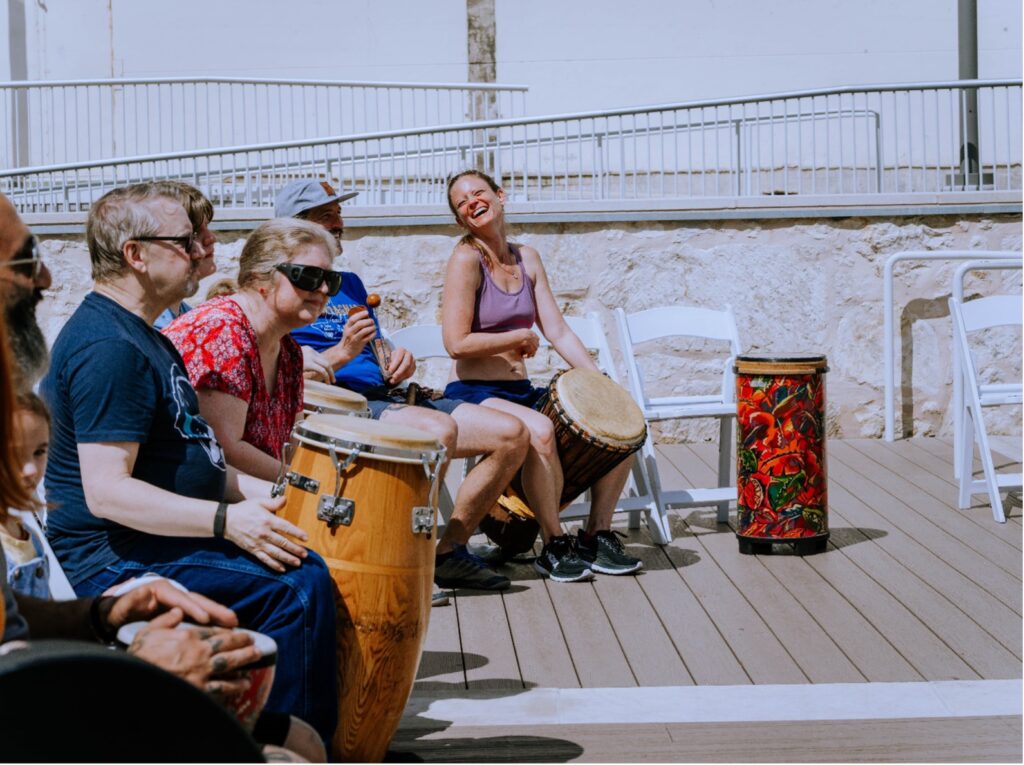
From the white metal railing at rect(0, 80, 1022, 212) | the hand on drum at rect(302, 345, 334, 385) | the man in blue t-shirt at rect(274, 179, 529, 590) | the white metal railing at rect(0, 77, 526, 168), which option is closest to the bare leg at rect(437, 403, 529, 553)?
the man in blue t-shirt at rect(274, 179, 529, 590)

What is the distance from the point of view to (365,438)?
2844 mm

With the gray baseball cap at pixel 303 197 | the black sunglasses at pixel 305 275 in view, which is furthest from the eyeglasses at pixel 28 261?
the gray baseball cap at pixel 303 197

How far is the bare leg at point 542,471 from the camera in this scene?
16.5ft

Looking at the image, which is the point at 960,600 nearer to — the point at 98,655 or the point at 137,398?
the point at 137,398

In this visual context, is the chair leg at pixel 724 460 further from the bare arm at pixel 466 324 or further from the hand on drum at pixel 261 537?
the hand on drum at pixel 261 537

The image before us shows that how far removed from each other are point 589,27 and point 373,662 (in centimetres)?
1447

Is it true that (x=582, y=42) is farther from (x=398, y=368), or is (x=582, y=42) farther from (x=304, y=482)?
(x=304, y=482)

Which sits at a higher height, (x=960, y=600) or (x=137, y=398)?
(x=137, y=398)

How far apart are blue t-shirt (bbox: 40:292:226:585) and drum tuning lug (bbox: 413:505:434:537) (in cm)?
42

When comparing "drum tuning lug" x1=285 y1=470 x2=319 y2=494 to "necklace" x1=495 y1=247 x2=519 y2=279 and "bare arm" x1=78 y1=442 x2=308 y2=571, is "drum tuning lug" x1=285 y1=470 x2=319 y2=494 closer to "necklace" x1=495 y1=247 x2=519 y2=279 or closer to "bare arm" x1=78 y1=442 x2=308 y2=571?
"bare arm" x1=78 y1=442 x2=308 y2=571

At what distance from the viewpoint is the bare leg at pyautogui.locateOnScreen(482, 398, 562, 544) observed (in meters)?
5.02

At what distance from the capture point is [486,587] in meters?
4.85

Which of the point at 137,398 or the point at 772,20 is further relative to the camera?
the point at 772,20

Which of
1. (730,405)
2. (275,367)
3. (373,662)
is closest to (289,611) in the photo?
(373,662)
